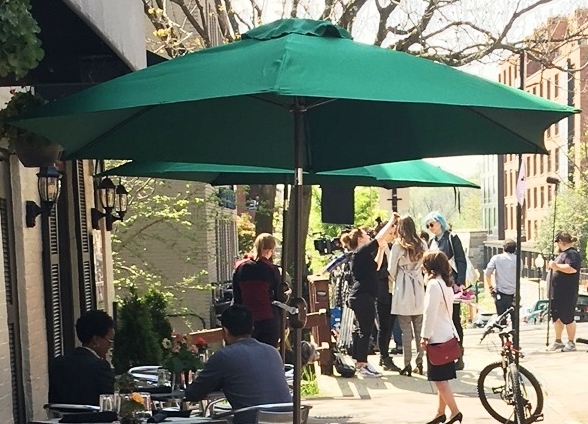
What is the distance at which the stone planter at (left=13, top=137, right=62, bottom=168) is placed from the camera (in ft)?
20.0

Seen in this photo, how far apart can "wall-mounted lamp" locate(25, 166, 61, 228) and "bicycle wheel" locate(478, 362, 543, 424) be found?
4.44m

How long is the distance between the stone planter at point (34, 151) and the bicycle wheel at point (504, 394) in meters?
4.89

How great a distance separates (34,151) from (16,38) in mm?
1978

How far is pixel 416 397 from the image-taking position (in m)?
10.8

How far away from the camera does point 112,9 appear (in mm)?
5977

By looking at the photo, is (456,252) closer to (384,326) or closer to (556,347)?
(384,326)

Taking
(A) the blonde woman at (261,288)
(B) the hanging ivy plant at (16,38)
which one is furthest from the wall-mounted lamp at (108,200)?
(B) the hanging ivy plant at (16,38)

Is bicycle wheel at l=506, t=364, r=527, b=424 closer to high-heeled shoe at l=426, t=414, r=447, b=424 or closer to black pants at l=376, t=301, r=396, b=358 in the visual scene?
high-heeled shoe at l=426, t=414, r=447, b=424

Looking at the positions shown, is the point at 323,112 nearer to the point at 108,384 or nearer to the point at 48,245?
the point at 108,384

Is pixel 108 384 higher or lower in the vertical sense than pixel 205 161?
lower

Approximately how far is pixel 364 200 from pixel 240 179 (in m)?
37.1

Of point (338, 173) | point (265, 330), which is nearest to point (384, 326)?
point (265, 330)

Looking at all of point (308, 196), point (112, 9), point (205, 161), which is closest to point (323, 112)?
point (205, 161)

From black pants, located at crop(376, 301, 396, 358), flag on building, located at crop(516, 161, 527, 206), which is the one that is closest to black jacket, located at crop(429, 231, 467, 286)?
black pants, located at crop(376, 301, 396, 358)
